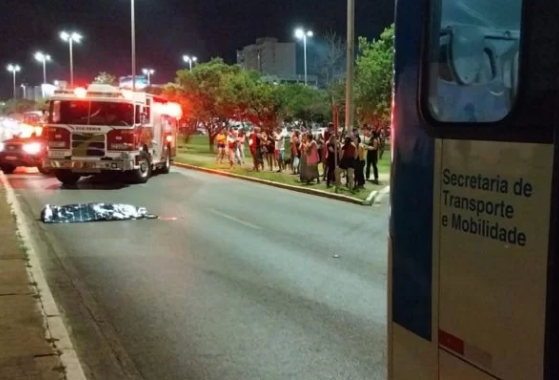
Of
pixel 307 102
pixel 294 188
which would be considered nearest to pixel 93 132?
pixel 294 188

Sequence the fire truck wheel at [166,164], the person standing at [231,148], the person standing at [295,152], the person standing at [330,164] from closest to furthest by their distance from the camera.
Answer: the person standing at [330,164], the person standing at [295,152], the fire truck wheel at [166,164], the person standing at [231,148]

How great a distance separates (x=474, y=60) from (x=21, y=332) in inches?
214

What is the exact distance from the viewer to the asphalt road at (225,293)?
6852 millimetres

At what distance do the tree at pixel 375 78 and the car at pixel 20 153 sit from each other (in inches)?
813

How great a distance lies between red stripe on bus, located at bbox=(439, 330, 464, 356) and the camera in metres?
3.03

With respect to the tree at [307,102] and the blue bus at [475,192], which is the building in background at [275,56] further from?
the blue bus at [475,192]

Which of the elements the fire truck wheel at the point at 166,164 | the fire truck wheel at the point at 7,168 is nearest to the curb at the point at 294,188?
the fire truck wheel at the point at 166,164

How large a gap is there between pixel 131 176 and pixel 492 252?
24348 mm

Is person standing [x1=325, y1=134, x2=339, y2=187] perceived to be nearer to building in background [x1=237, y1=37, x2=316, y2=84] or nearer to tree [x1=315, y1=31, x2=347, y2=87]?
tree [x1=315, y1=31, x2=347, y2=87]

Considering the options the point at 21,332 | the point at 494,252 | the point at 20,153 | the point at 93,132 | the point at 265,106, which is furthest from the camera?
the point at 265,106

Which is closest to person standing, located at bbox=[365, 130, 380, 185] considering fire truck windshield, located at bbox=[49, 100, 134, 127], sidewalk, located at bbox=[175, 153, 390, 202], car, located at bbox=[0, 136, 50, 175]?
sidewalk, located at bbox=[175, 153, 390, 202]

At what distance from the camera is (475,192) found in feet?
9.75

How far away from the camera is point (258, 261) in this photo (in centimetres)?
1149

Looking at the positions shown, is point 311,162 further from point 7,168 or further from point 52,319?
point 52,319
